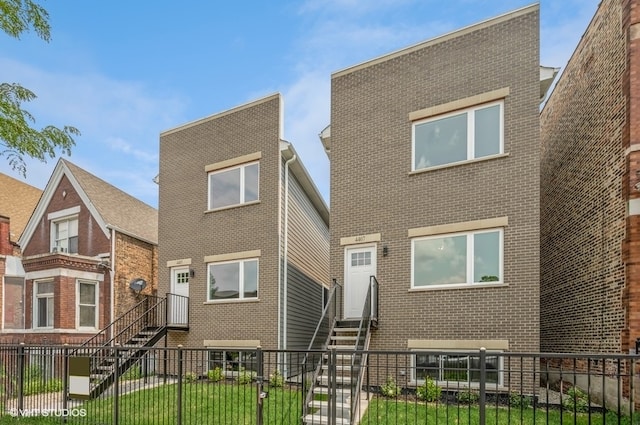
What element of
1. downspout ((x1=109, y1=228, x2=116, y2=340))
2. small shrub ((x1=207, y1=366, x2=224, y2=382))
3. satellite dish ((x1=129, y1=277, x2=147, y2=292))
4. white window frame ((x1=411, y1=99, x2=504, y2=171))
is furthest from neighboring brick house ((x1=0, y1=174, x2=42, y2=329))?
white window frame ((x1=411, y1=99, x2=504, y2=171))

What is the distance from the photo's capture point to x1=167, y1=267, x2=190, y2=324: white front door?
13141mm

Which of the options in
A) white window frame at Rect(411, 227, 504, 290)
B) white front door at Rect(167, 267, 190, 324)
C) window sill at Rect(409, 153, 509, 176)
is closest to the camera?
white window frame at Rect(411, 227, 504, 290)

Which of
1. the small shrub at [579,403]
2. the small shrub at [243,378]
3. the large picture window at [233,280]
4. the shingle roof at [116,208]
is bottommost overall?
the small shrub at [579,403]

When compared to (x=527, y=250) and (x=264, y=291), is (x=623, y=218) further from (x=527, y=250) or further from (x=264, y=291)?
(x=264, y=291)

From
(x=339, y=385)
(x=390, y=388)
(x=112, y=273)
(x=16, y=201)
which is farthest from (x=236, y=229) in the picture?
(x=16, y=201)

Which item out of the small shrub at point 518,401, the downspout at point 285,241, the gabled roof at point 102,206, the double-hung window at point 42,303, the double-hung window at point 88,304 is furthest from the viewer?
the gabled roof at point 102,206

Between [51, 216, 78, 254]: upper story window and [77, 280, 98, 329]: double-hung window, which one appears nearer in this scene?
[77, 280, 98, 329]: double-hung window

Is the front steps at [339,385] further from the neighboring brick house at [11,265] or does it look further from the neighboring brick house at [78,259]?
the neighboring brick house at [11,265]

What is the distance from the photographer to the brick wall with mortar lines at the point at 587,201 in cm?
855

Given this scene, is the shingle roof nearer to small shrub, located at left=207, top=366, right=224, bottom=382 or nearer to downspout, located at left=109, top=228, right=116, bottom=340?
downspout, located at left=109, top=228, right=116, bottom=340

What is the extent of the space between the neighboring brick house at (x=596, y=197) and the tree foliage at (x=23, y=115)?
11.2m

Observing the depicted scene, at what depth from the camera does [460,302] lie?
955 cm

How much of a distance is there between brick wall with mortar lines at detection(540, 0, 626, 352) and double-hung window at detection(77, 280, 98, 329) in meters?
15.0

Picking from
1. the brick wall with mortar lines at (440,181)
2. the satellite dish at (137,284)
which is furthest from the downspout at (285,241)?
the satellite dish at (137,284)
